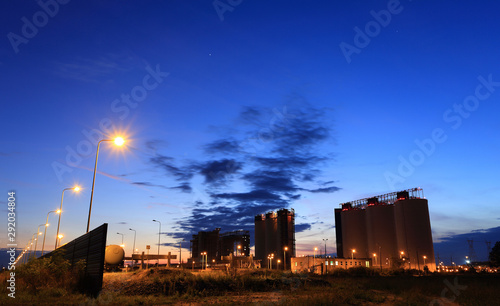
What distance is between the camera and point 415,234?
108062 millimetres

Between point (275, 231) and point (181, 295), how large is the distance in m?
123

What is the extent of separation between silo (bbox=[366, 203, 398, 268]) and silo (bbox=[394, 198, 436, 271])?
20.9 ft

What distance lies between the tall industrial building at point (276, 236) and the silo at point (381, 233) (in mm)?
30300

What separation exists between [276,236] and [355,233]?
106 feet

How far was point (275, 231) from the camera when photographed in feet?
466

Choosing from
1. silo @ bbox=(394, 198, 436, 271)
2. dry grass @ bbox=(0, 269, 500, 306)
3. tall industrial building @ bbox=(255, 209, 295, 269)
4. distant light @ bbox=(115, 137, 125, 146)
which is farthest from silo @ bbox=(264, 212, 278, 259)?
distant light @ bbox=(115, 137, 125, 146)

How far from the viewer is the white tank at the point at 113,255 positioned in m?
45.5

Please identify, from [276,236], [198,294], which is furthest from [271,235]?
[198,294]

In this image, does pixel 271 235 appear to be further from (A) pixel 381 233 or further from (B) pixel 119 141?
(B) pixel 119 141

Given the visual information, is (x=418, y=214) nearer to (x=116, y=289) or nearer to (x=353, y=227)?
(x=353, y=227)

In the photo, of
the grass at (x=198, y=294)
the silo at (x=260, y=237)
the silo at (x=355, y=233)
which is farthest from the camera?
the silo at (x=260, y=237)

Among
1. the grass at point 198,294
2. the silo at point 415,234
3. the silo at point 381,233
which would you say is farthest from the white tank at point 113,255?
the silo at point 381,233

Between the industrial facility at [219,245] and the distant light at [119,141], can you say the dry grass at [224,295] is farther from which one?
the industrial facility at [219,245]

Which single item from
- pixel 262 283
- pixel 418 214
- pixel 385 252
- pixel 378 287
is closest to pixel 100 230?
pixel 262 283
